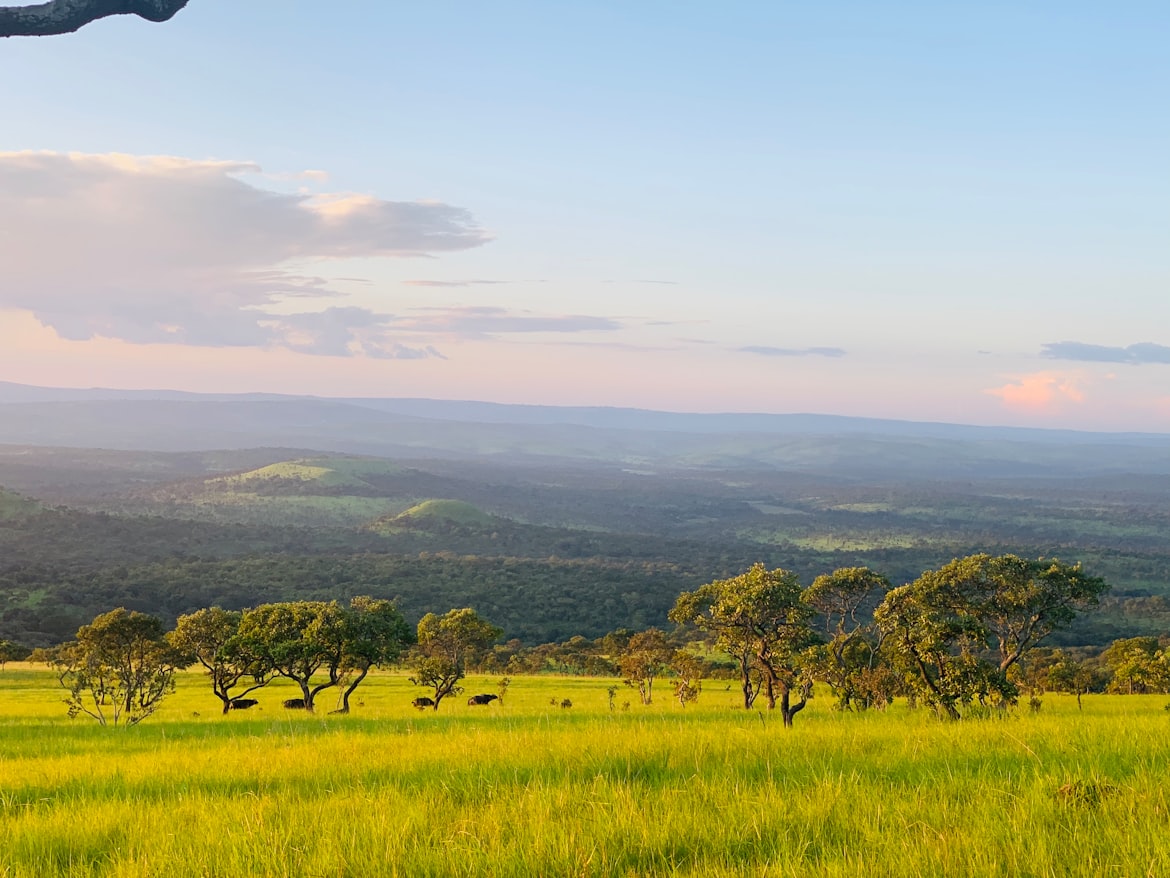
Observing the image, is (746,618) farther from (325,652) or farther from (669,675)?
(669,675)

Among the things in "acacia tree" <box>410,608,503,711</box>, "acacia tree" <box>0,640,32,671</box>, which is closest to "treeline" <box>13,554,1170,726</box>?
"acacia tree" <box>410,608,503,711</box>

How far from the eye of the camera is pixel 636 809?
17.3 ft

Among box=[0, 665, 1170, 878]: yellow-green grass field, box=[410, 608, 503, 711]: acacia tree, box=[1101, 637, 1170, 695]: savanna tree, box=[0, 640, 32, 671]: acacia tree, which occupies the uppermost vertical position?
box=[0, 665, 1170, 878]: yellow-green grass field

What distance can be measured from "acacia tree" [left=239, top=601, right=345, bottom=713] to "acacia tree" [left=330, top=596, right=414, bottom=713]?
31cm

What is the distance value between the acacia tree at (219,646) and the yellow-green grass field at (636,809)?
35499mm

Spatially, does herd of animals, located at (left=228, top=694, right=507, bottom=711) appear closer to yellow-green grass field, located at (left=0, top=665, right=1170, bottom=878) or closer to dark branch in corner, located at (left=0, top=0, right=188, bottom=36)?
yellow-green grass field, located at (left=0, top=665, right=1170, bottom=878)

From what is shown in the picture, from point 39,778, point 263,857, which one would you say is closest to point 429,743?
point 39,778

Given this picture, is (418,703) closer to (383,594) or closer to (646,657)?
(646,657)

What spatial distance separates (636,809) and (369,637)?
4007 cm

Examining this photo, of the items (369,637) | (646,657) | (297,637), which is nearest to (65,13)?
(369,637)

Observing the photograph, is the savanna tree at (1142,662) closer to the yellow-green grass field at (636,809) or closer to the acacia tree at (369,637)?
the acacia tree at (369,637)

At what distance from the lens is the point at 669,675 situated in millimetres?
90250

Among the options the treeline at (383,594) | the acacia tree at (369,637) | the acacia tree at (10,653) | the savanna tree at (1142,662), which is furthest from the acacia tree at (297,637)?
the treeline at (383,594)

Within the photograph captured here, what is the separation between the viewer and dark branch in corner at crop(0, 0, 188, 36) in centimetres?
798
